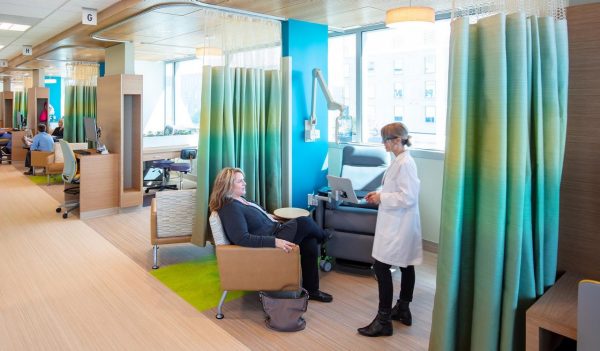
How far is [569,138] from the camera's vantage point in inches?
86.3

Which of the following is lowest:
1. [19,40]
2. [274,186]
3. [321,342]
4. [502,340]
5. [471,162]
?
[321,342]

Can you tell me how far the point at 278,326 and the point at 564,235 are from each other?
6.21 ft

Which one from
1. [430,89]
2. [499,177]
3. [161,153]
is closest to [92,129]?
[161,153]

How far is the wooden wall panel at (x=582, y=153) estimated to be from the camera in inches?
82.8

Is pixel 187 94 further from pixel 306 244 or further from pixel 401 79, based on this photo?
pixel 306 244

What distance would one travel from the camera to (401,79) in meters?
5.47

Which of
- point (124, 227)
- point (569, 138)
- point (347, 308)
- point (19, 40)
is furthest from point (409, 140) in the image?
point (19, 40)

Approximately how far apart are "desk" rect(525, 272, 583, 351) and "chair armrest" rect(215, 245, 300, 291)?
1.76 meters

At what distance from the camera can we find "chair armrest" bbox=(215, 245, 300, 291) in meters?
3.26

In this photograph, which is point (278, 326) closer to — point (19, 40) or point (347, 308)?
point (347, 308)

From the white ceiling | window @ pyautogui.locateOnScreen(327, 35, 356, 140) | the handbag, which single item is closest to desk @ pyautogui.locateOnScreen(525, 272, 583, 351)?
the handbag

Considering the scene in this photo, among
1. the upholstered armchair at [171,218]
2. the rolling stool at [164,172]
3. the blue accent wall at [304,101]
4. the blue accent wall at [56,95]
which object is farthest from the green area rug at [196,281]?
the blue accent wall at [56,95]

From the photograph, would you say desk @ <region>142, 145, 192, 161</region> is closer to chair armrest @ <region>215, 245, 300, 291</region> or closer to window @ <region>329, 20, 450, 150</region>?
window @ <region>329, 20, 450, 150</region>

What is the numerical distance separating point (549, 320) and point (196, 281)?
10.1 feet
